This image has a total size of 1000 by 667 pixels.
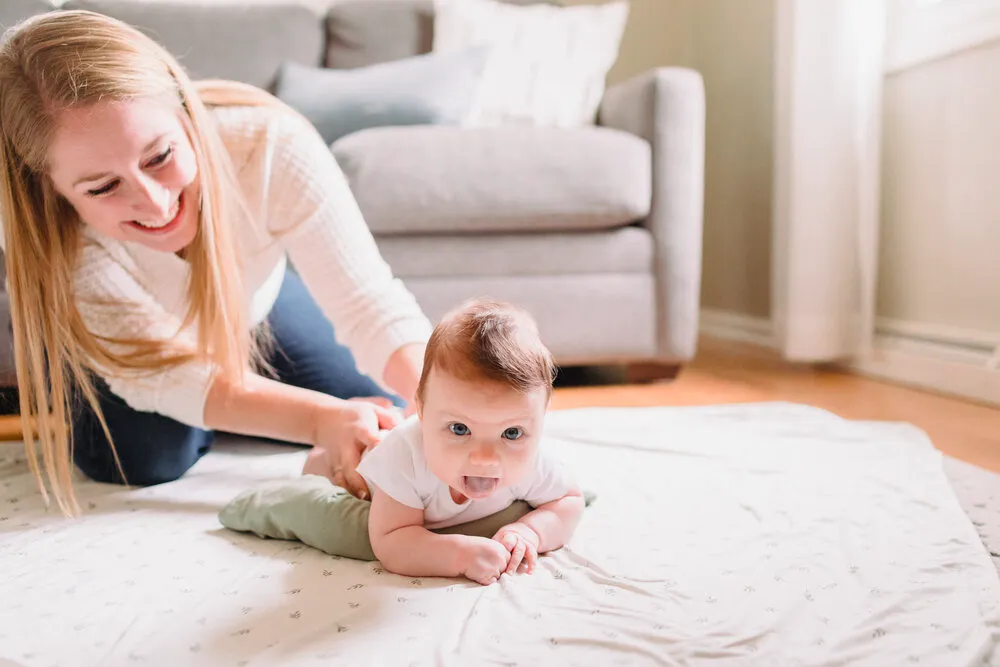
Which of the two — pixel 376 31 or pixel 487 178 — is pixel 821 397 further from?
pixel 376 31

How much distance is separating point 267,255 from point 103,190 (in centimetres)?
30

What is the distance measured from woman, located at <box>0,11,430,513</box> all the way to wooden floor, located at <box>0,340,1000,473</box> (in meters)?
0.58

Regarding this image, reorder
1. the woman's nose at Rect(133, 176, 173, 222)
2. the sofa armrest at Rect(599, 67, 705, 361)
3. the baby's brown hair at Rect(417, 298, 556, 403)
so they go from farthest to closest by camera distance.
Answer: the sofa armrest at Rect(599, 67, 705, 361) → the woman's nose at Rect(133, 176, 173, 222) → the baby's brown hair at Rect(417, 298, 556, 403)

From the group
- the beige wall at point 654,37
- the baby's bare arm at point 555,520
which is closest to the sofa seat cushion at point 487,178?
the baby's bare arm at point 555,520

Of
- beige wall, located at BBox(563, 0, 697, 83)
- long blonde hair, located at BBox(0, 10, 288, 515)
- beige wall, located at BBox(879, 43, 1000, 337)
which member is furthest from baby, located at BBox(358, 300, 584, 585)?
beige wall, located at BBox(563, 0, 697, 83)

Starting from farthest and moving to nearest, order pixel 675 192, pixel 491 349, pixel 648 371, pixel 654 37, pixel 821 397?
1. pixel 654 37
2. pixel 648 371
3. pixel 675 192
4. pixel 821 397
5. pixel 491 349

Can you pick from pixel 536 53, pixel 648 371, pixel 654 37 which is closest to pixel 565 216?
pixel 648 371

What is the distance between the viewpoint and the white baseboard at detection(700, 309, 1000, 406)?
171 cm

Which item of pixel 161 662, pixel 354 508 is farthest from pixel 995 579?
pixel 161 662

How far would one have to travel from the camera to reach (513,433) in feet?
2.47

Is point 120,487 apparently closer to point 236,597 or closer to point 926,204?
point 236,597

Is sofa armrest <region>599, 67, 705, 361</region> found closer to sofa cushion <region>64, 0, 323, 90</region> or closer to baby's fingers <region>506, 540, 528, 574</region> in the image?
sofa cushion <region>64, 0, 323, 90</region>

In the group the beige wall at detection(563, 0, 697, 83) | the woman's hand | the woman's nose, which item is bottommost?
the woman's hand

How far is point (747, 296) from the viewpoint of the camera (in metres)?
2.66
